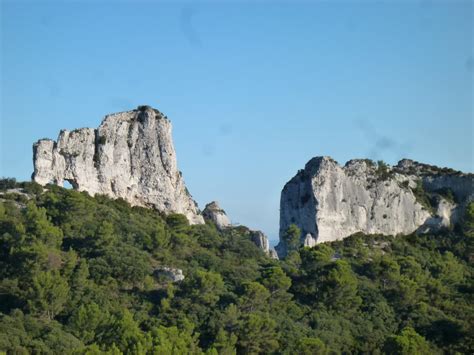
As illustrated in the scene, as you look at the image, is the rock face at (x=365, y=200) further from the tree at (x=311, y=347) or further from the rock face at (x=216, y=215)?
the tree at (x=311, y=347)

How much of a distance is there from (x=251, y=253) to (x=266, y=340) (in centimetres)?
1825

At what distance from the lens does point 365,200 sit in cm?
8069

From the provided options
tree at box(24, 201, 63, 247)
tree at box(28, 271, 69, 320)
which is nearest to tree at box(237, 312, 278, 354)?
tree at box(28, 271, 69, 320)

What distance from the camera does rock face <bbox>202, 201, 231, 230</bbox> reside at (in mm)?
77188

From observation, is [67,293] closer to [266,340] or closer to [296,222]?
[266,340]

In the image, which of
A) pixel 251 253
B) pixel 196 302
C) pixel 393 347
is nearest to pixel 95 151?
pixel 251 253

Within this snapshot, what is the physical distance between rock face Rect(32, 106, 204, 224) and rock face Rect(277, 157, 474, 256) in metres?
11.0

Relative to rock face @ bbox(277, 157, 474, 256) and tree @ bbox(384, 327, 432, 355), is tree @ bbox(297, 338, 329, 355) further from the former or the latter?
rock face @ bbox(277, 157, 474, 256)

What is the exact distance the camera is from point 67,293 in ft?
166

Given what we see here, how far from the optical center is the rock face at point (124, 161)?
64812mm

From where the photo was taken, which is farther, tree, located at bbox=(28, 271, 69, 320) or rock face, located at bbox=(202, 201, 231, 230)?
rock face, located at bbox=(202, 201, 231, 230)

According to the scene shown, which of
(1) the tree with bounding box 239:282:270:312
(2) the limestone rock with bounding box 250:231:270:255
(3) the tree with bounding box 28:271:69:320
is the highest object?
(2) the limestone rock with bounding box 250:231:270:255

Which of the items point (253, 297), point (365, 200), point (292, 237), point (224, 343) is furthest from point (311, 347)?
point (365, 200)

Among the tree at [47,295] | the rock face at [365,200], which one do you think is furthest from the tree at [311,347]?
the rock face at [365,200]
